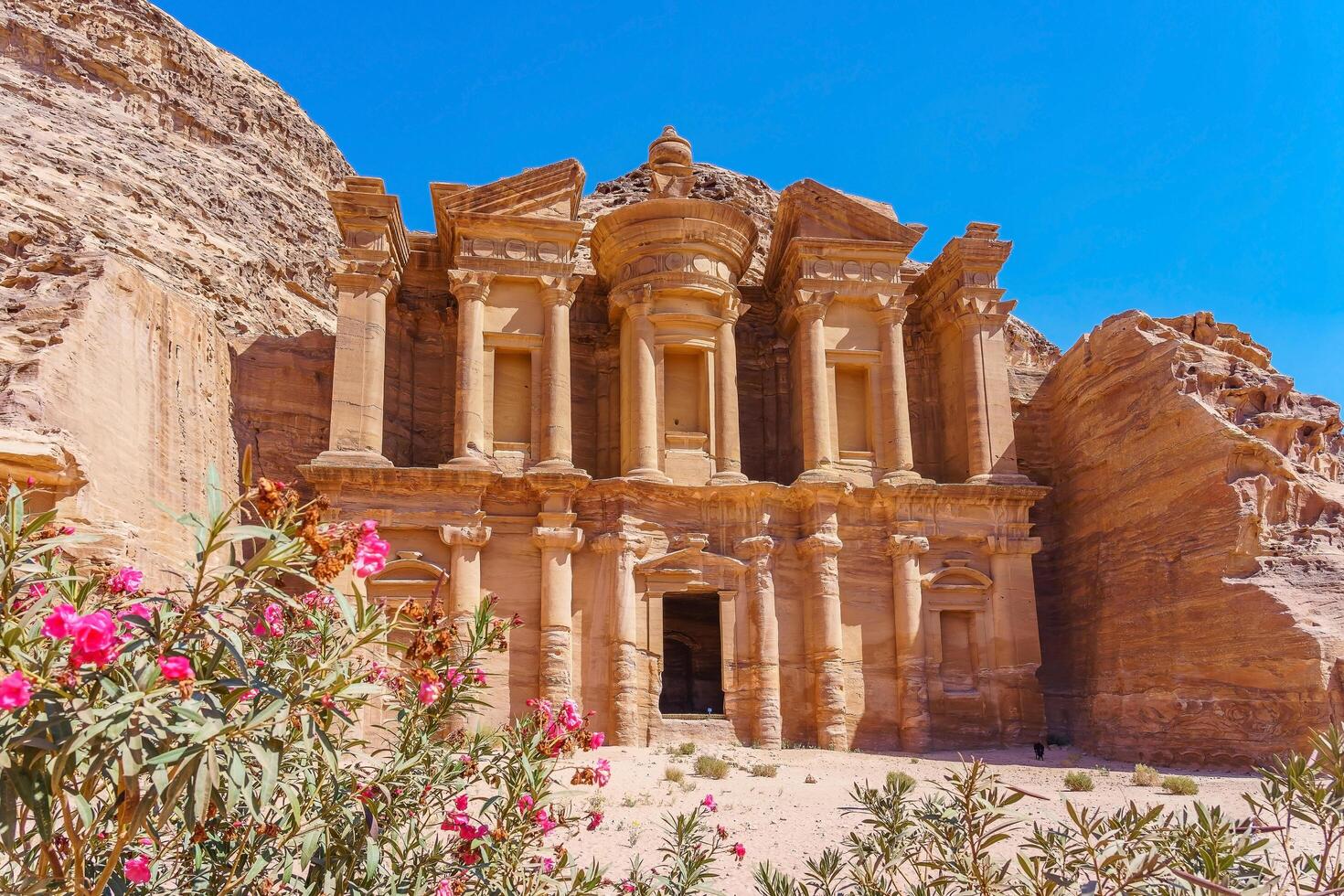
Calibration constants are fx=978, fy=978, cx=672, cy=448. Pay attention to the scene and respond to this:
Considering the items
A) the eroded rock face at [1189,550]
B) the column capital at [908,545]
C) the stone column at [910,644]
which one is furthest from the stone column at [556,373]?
the eroded rock face at [1189,550]

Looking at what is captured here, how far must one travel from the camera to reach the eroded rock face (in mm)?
15109

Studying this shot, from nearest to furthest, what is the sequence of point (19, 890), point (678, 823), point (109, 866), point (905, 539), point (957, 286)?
point (109, 866) → point (19, 890) → point (678, 823) → point (905, 539) → point (957, 286)

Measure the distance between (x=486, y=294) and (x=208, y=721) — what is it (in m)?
17.2

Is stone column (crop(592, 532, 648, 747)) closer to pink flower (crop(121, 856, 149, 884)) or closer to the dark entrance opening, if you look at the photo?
the dark entrance opening

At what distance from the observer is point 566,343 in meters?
19.9

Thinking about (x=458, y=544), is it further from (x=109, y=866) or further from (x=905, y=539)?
(x=109, y=866)

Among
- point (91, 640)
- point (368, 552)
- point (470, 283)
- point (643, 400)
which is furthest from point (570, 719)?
point (470, 283)

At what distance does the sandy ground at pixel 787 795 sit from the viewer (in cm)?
1015

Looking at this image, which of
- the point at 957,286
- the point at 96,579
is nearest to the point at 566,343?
the point at 957,286

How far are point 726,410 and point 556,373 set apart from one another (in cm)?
354

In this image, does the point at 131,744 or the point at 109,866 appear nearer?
the point at 131,744

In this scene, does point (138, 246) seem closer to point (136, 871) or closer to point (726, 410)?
point (726, 410)

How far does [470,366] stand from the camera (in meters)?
19.4

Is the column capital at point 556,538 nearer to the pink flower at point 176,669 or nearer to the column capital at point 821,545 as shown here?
the column capital at point 821,545
